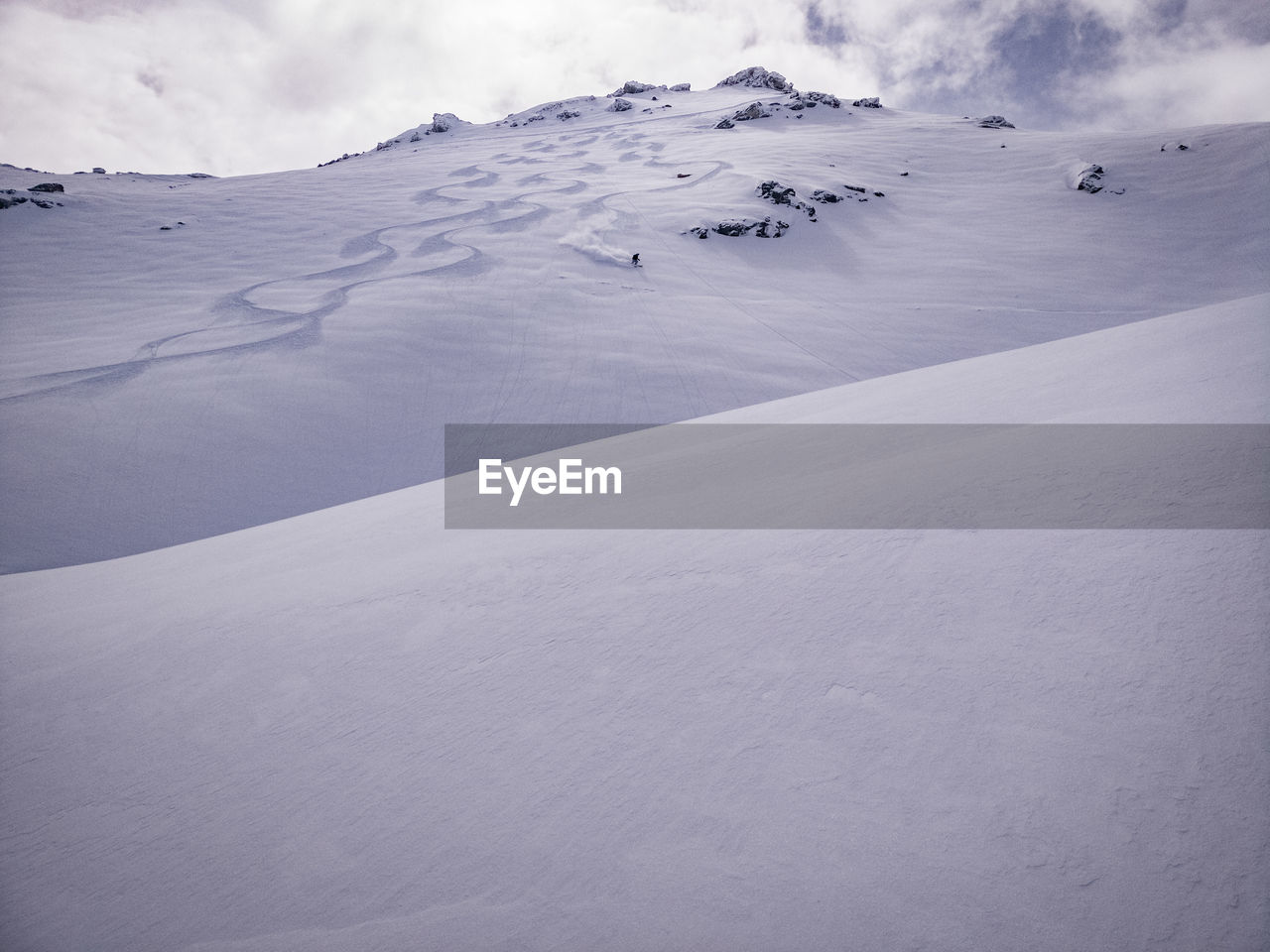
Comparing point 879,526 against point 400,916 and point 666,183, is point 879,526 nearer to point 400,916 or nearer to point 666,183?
point 400,916

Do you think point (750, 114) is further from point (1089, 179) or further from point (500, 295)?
point (500, 295)

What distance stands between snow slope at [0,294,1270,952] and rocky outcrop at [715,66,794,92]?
1757 inches

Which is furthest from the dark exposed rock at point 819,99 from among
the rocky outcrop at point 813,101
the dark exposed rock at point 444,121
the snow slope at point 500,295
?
the dark exposed rock at point 444,121

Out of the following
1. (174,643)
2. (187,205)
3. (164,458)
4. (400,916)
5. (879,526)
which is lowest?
(400,916)

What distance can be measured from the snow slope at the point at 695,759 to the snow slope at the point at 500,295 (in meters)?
4.55

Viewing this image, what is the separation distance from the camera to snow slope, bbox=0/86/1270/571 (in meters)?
6.06

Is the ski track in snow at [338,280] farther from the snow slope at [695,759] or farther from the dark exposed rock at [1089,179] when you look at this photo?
the dark exposed rock at [1089,179]

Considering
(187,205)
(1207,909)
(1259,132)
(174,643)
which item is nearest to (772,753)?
(1207,909)

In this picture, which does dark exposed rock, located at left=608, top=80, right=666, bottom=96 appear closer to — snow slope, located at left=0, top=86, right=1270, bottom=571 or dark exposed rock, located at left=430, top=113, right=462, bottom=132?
dark exposed rock, located at left=430, top=113, right=462, bottom=132

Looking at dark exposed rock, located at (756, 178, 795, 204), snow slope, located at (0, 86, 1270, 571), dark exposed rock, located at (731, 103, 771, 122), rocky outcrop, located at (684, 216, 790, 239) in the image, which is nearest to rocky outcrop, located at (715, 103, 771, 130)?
dark exposed rock, located at (731, 103, 771, 122)

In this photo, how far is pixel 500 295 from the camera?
31.6 ft

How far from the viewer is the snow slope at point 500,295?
19.9 ft

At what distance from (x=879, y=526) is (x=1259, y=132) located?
76.6 feet

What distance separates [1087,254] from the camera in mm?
12578
